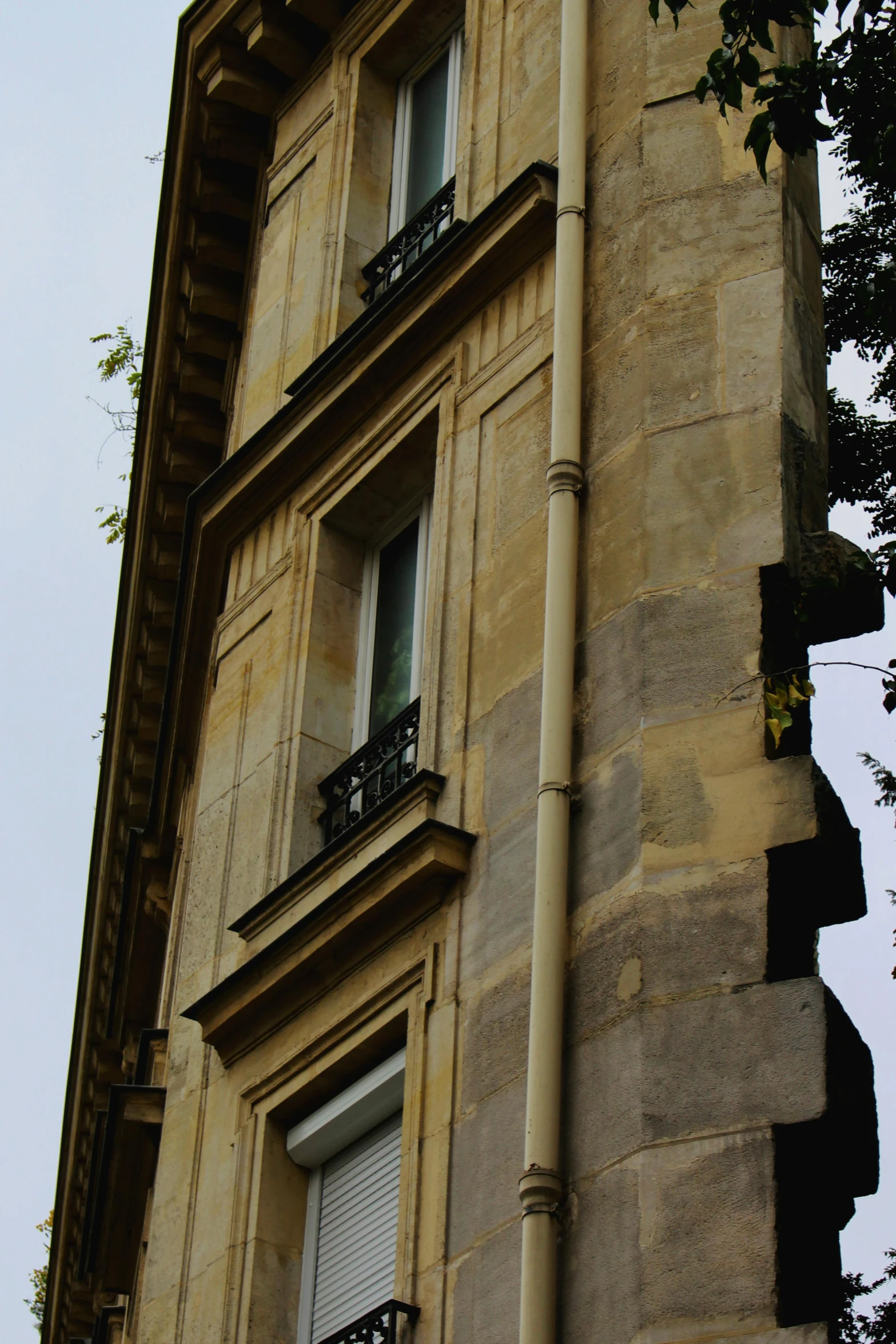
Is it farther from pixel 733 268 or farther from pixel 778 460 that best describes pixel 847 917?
pixel 733 268

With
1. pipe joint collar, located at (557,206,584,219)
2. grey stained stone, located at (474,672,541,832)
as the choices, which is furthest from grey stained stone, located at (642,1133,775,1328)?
pipe joint collar, located at (557,206,584,219)

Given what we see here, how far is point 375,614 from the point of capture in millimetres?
13547

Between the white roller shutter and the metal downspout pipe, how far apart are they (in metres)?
1.71

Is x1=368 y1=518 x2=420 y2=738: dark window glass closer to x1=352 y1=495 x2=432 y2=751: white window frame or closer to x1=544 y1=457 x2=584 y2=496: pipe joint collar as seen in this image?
x1=352 y1=495 x2=432 y2=751: white window frame

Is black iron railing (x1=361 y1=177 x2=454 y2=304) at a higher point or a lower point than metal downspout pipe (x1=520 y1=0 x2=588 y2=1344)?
higher

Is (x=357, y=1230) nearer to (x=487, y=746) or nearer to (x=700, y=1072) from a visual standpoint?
(x=487, y=746)

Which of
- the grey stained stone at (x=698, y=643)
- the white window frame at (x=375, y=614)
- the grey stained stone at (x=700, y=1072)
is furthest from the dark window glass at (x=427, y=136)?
the grey stained stone at (x=700, y=1072)

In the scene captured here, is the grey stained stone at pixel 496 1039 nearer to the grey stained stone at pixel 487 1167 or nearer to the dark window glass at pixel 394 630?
the grey stained stone at pixel 487 1167

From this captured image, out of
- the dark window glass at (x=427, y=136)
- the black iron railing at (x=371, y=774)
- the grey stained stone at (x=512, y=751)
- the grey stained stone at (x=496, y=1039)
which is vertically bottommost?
the grey stained stone at (x=496, y=1039)

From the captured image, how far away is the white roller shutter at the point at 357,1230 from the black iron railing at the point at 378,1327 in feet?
1.70

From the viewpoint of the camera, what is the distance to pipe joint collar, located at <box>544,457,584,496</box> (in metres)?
10.9

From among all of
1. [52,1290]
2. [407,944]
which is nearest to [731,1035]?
[407,944]

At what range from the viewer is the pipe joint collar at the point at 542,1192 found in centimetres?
897

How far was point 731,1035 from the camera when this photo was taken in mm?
8789
